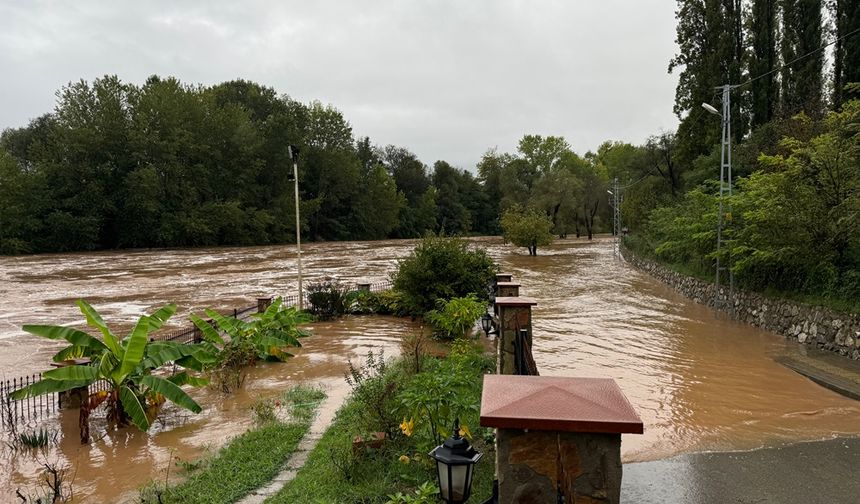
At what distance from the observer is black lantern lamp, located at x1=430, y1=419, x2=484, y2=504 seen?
3.12m

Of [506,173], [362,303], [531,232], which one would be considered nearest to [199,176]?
[531,232]

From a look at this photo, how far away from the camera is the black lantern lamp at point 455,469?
312 centimetres

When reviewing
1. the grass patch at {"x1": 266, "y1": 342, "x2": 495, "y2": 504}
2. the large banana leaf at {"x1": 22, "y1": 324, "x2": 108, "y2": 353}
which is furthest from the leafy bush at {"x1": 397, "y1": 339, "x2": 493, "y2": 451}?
the large banana leaf at {"x1": 22, "y1": 324, "x2": 108, "y2": 353}

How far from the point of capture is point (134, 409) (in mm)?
7727

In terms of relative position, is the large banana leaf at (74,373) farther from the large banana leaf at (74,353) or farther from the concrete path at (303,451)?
the concrete path at (303,451)

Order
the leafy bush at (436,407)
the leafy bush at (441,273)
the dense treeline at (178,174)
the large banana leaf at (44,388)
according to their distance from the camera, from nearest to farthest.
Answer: the leafy bush at (436,407) → the large banana leaf at (44,388) → the leafy bush at (441,273) → the dense treeline at (178,174)

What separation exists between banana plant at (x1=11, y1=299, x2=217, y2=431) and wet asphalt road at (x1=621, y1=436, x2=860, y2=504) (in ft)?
20.4

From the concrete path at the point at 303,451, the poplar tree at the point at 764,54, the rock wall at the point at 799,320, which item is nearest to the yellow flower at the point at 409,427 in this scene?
the concrete path at the point at 303,451

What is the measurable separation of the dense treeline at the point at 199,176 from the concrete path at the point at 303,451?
164 feet

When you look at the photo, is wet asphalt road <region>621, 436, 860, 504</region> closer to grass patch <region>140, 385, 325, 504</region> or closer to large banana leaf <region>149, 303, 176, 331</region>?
grass patch <region>140, 385, 325, 504</region>

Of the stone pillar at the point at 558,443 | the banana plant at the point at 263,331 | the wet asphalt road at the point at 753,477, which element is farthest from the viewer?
the banana plant at the point at 263,331

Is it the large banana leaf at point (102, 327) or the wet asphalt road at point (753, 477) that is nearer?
the wet asphalt road at point (753, 477)

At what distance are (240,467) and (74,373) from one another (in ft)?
11.0

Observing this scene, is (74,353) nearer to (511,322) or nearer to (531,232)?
(511,322)
